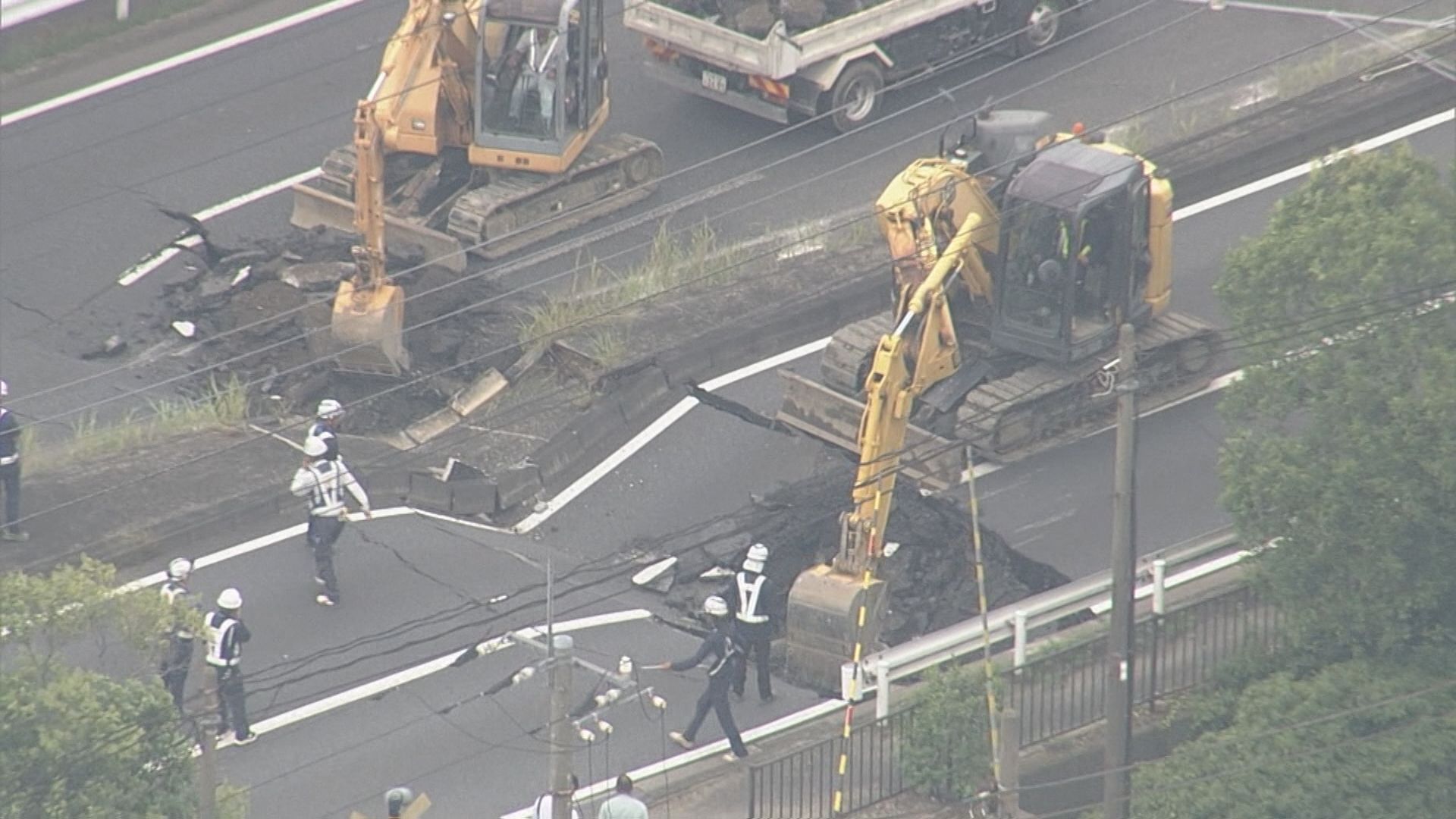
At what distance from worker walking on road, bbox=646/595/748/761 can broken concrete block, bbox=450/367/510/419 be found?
525 centimetres

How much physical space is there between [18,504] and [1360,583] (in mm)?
12525

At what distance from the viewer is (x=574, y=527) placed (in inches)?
1161

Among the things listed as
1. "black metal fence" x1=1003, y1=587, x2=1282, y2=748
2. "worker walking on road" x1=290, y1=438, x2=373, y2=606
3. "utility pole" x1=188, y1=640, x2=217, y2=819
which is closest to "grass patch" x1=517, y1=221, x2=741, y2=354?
"worker walking on road" x1=290, y1=438, x2=373, y2=606

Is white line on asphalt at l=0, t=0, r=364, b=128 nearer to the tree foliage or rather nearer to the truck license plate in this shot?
the truck license plate

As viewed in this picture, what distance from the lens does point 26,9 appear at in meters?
37.6

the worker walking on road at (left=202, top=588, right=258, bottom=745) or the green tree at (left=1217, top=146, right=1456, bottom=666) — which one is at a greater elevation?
the green tree at (left=1217, top=146, right=1456, bottom=666)

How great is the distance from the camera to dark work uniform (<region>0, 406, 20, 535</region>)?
28234 millimetres

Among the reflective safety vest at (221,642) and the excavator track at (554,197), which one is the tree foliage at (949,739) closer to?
the reflective safety vest at (221,642)

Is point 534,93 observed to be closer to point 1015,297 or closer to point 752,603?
point 1015,297

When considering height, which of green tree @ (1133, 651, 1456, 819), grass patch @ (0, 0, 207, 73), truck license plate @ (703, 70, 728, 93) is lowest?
green tree @ (1133, 651, 1456, 819)

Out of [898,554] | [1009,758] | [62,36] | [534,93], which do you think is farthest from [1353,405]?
[62,36]

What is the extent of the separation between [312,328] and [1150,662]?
973 centimetres

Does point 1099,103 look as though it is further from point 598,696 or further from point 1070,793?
point 598,696

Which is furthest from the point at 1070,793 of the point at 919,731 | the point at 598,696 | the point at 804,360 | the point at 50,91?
the point at 50,91
